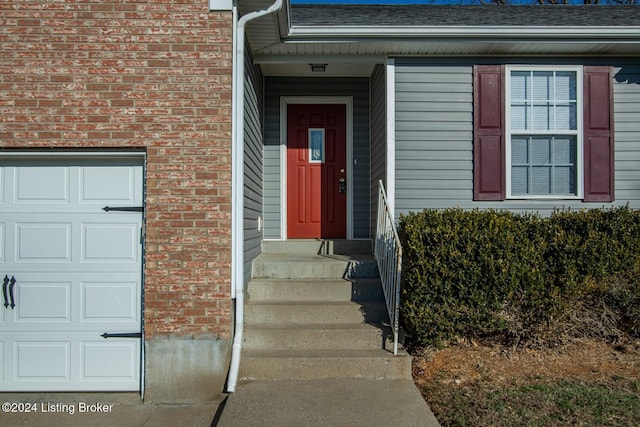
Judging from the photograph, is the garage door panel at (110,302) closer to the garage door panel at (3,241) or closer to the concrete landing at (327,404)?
the garage door panel at (3,241)

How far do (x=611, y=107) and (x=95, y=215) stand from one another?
5.86 metres

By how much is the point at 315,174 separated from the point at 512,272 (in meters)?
3.16

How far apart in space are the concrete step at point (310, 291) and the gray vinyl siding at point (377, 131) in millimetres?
1342

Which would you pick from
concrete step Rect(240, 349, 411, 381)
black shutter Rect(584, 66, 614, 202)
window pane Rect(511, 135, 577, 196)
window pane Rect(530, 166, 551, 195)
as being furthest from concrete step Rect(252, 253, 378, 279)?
black shutter Rect(584, 66, 614, 202)

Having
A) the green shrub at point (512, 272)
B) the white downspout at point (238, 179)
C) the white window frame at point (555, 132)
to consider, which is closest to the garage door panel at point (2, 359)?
the white downspout at point (238, 179)

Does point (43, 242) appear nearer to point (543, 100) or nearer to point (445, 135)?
point (445, 135)

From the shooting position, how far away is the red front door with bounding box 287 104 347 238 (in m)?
6.86

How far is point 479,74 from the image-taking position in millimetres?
5855

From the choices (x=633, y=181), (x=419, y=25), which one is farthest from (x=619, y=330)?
(x=419, y=25)

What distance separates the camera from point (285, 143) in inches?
269

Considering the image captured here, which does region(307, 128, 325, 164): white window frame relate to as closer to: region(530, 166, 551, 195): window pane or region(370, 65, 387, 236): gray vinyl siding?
region(370, 65, 387, 236): gray vinyl siding

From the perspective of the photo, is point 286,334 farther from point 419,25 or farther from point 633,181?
point 633,181

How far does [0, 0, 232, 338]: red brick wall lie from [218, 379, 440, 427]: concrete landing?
720 mm

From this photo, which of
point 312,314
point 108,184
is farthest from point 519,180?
point 108,184
